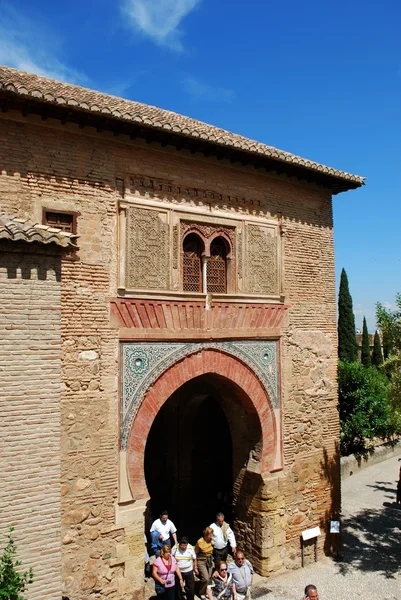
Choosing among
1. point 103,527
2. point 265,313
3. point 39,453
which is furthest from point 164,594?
point 265,313

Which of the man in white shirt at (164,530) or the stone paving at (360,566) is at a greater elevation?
the man in white shirt at (164,530)

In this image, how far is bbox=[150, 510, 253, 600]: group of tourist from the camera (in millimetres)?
6707

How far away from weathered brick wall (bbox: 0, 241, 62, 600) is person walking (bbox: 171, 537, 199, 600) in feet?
7.46

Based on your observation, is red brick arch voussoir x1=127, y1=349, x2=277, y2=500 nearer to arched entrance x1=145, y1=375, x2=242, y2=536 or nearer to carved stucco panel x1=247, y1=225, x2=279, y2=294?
carved stucco panel x1=247, y1=225, x2=279, y2=294

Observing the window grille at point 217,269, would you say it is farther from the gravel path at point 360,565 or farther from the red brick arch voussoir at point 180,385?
the gravel path at point 360,565

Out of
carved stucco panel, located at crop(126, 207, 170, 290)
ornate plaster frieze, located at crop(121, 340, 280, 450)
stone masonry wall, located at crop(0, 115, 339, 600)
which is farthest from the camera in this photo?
carved stucco panel, located at crop(126, 207, 170, 290)

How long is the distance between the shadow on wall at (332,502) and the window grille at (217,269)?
141 inches

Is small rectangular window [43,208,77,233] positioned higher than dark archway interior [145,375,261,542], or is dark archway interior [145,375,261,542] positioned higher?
small rectangular window [43,208,77,233]

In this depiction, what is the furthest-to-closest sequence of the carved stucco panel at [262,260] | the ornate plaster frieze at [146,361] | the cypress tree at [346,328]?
the cypress tree at [346,328] < the carved stucco panel at [262,260] < the ornate plaster frieze at [146,361]

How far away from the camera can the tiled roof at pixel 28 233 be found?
16.8 feet

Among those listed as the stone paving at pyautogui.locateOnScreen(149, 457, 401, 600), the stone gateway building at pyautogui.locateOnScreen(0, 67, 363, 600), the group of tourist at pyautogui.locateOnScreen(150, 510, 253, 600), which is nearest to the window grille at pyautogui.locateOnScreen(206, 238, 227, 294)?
the stone gateway building at pyautogui.locateOnScreen(0, 67, 363, 600)

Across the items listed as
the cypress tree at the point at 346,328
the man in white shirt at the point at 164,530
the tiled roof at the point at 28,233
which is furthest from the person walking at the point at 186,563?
the cypress tree at the point at 346,328

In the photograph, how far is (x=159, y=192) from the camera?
7.39m

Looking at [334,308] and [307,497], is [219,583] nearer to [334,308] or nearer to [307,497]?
[307,497]
